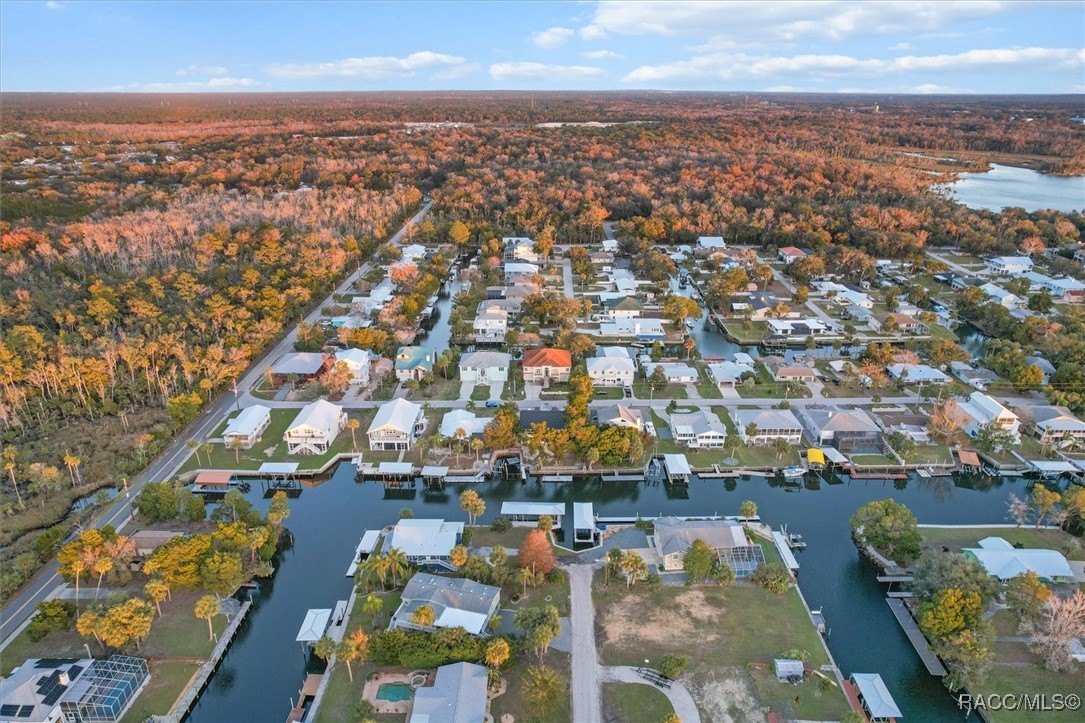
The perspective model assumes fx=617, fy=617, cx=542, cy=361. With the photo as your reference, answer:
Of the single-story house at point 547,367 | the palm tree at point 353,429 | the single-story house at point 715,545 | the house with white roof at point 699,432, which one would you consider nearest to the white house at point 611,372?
the single-story house at point 547,367

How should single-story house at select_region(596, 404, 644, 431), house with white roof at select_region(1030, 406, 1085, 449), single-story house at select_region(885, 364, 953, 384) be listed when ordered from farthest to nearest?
1. single-story house at select_region(885, 364, 953, 384)
2. single-story house at select_region(596, 404, 644, 431)
3. house with white roof at select_region(1030, 406, 1085, 449)

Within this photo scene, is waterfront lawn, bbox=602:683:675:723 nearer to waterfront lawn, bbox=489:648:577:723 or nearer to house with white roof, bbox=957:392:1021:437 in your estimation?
waterfront lawn, bbox=489:648:577:723

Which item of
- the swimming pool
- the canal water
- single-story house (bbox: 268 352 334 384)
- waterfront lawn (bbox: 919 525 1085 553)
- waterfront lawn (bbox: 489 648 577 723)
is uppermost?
single-story house (bbox: 268 352 334 384)

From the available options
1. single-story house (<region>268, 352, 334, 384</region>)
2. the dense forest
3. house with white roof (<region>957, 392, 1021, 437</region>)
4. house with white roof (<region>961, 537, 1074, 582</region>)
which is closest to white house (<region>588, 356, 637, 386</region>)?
single-story house (<region>268, 352, 334, 384</region>)

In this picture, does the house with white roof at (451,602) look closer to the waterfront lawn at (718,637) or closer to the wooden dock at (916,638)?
the waterfront lawn at (718,637)

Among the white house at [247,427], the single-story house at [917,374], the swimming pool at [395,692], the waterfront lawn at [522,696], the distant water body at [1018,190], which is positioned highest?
the distant water body at [1018,190]

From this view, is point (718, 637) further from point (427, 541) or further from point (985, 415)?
point (985, 415)
